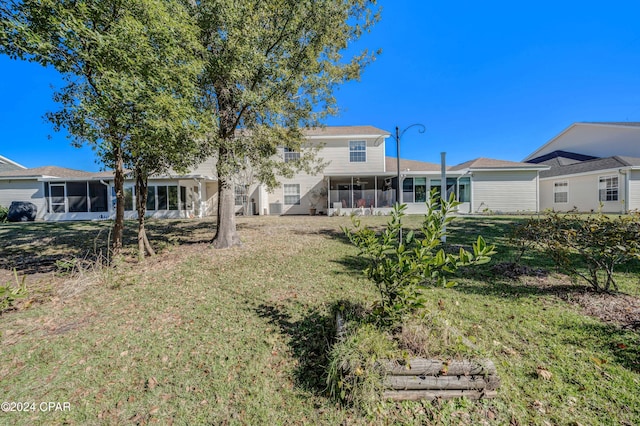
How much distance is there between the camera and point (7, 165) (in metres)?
23.5

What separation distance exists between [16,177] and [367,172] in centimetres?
2415

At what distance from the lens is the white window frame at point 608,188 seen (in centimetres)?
1595

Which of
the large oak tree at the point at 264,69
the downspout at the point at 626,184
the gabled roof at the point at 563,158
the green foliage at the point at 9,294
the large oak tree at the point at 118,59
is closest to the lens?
the green foliage at the point at 9,294

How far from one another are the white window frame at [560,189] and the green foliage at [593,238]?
18.7 m

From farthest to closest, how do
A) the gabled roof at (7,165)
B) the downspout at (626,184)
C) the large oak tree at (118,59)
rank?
the gabled roof at (7,165)
the downspout at (626,184)
the large oak tree at (118,59)

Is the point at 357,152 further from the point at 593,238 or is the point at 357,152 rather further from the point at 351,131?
the point at 593,238

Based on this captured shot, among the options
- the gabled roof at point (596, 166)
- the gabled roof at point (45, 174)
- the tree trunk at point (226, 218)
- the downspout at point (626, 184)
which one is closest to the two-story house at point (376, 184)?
the gabled roof at point (596, 166)

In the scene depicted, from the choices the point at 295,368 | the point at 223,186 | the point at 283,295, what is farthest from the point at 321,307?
the point at 223,186

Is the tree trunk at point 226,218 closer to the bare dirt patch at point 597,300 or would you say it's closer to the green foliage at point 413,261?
the green foliage at point 413,261

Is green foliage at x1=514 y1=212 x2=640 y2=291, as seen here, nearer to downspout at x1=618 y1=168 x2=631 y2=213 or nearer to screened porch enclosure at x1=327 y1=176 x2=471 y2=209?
screened porch enclosure at x1=327 y1=176 x2=471 y2=209

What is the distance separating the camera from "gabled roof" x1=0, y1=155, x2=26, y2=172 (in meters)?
22.9

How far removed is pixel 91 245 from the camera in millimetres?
8750

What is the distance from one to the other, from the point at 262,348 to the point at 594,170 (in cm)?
2315

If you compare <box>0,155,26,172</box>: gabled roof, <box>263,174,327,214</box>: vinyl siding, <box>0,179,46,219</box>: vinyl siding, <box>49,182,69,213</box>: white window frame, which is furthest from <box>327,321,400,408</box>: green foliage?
<box>0,155,26,172</box>: gabled roof
